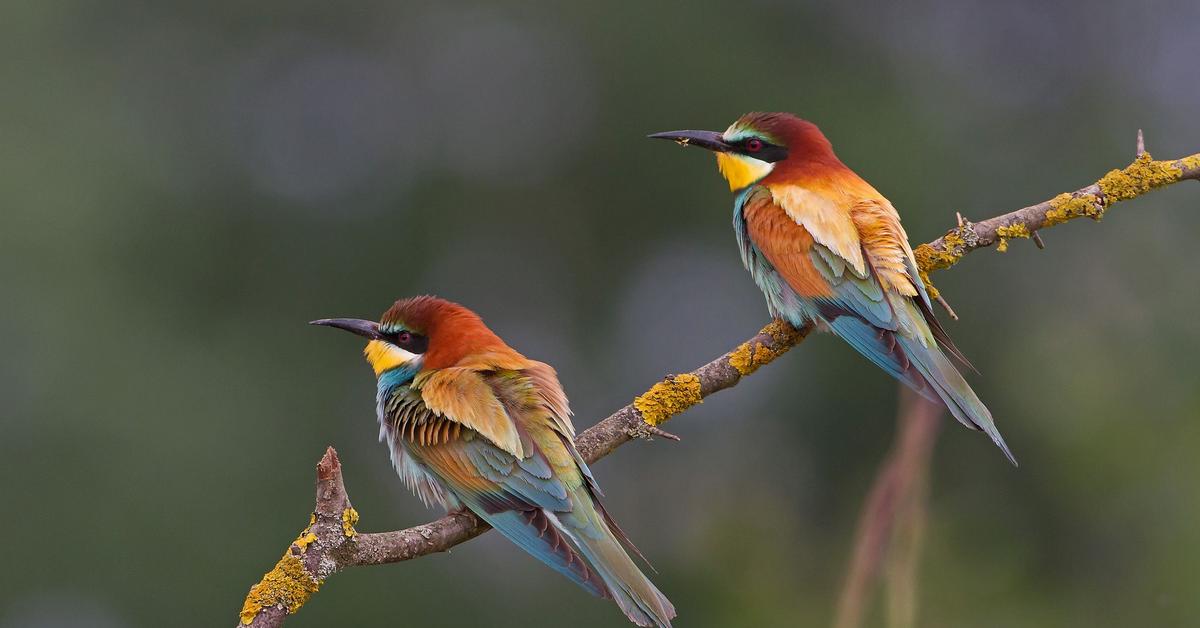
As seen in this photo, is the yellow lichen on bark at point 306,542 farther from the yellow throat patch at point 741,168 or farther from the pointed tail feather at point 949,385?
the yellow throat patch at point 741,168

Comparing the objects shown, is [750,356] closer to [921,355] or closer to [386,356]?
[921,355]

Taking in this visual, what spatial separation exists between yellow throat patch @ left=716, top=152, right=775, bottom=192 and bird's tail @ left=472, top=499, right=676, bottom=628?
1030 mm

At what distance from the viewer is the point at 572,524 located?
7.93 feet

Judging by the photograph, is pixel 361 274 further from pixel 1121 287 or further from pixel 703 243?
pixel 1121 287

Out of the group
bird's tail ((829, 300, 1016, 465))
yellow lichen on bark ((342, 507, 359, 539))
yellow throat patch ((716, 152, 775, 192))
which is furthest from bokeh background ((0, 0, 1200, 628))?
yellow lichen on bark ((342, 507, 359, 539))

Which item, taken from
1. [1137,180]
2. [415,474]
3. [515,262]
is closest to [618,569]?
[415,474]

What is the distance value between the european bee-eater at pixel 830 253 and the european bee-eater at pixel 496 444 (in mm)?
558

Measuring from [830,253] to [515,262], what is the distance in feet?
28.7

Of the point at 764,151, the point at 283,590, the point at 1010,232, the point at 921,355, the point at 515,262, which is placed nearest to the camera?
the point at 283,590

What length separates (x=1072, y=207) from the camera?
2611 millimetres

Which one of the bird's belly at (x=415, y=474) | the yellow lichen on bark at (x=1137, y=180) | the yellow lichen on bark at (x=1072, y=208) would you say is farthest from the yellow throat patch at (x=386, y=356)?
the yellow lichen on bark at (x=1137, y=180)

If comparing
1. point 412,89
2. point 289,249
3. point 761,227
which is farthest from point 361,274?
point 761,227

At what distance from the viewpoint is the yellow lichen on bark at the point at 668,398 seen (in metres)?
2.37

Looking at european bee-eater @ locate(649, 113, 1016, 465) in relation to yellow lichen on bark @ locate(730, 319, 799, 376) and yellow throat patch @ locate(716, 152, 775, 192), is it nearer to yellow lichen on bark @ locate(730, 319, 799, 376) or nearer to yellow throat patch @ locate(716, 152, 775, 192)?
yellow throat patch @ locate(716, 152, 775, 192)
